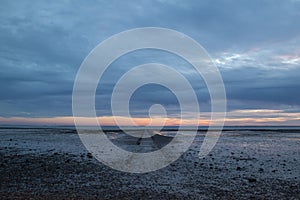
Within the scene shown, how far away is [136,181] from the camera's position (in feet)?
58.8

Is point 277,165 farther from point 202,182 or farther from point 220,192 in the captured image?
point 220,192

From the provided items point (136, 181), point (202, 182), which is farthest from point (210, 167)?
point (136, 181)

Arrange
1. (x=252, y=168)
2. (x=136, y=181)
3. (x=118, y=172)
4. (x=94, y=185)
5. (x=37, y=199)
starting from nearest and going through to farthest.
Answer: (x=37, y=199)
(x=94, y=185)
(x=136, y=181)
(x=118, y=172)
(x=252, y=168)

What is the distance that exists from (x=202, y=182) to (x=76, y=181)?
7.13 meters

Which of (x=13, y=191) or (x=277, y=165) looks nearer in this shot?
(x=13, y=191)

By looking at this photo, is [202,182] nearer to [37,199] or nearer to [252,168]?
[252,168]

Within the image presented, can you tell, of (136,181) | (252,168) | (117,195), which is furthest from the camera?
(252,168)

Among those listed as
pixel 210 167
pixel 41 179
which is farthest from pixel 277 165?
pixel 41 179

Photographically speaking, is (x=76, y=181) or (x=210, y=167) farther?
(x=210, y=167)

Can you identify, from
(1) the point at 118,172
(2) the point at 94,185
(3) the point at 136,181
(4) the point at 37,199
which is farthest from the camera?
(1) the point at 118,172

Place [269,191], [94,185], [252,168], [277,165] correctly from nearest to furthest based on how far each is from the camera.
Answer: [269,191]
[94,185]
[252,168]
[277,165]

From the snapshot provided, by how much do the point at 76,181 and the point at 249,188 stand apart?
944 centimetres

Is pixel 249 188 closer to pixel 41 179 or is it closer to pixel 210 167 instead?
pixel 210 167

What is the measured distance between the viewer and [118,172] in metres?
20.8
